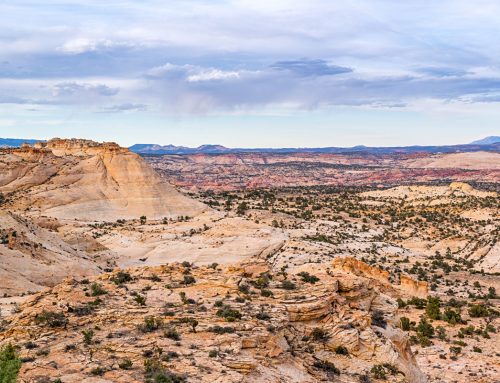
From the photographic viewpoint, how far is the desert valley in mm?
15727

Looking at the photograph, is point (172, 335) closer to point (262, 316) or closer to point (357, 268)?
point (262, 316)

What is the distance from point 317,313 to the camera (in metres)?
19.1

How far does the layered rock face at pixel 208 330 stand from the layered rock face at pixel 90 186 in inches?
1812

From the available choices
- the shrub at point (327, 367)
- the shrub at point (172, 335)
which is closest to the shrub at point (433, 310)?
the shrub at point (327, 367)

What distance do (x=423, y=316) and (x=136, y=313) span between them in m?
22.5

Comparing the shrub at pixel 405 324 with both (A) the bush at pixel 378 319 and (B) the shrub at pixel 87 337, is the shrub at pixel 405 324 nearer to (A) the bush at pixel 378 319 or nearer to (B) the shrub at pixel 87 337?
(A) the bush at pixel 378 319

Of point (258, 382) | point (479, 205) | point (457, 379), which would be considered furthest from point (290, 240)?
point (479, 205)

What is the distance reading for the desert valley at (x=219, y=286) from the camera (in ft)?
51.6

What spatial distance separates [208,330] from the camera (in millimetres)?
16812

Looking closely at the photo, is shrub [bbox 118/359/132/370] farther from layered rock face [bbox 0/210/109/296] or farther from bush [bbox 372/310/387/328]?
layered rock face [bbox 0/210/109/296]

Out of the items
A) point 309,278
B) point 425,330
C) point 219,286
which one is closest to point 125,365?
point 219,286

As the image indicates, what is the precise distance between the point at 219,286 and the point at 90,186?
54.0 meters

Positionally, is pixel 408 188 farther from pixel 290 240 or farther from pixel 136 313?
pixel 136 313

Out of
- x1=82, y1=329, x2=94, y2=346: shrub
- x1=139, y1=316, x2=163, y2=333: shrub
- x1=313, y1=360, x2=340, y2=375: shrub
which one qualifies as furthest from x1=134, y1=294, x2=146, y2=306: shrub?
x1=313, y1=360, x2=340, y2=375: shrub
